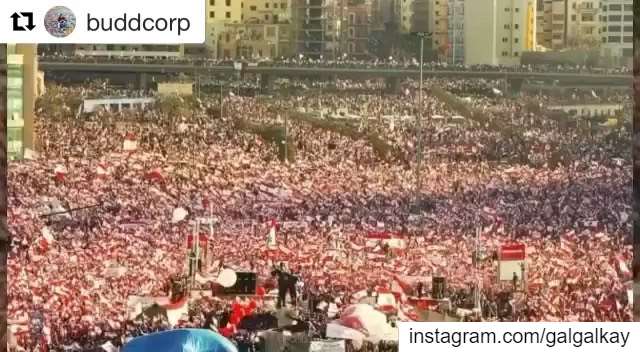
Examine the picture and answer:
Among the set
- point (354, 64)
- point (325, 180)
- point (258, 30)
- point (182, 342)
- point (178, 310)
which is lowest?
point (182, 342)

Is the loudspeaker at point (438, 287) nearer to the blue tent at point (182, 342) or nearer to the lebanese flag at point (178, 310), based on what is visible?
the blue tent at point (182, 342)

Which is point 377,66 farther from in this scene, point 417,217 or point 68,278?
point 68,278

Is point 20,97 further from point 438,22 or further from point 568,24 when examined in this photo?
point 568,24

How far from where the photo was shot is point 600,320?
9.10 m

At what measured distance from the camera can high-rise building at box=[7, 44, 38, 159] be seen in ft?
29.4

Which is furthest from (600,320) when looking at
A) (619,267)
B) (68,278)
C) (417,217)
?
(68,278)

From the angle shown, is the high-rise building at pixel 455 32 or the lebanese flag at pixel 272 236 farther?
the lebanese flag at pixel 272 236

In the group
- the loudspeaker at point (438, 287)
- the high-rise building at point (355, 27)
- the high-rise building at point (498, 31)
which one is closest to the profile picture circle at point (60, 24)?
the high-rise building at point (355, 27)

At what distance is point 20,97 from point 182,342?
104 centimetres

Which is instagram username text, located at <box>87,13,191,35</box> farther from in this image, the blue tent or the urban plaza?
the blue tent

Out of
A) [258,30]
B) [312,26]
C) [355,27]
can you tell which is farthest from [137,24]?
[355,27]

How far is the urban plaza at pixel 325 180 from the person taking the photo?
29.6 feet

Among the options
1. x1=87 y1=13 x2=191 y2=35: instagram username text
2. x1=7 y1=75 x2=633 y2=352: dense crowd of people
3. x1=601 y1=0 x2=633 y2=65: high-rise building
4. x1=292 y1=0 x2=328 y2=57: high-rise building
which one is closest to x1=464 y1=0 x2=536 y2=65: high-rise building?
x1=7 y1=75 x2=633 y2=352: dense crowd of people

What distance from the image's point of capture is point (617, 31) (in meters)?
9.00
